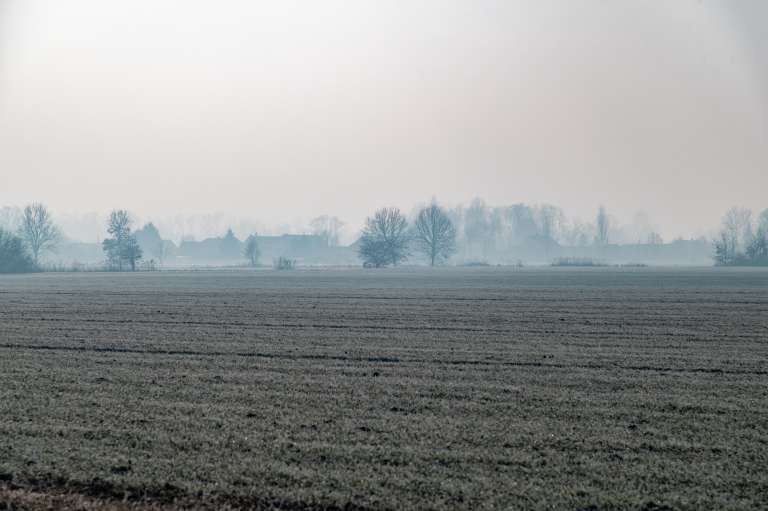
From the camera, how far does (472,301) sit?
3556 centimetres

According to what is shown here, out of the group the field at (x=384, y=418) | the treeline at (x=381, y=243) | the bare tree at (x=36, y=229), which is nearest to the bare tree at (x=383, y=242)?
the treeline at (x=381, y=243)

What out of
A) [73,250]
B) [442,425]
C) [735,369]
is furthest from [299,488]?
[73,250]

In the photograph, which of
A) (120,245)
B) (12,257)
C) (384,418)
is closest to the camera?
(384,418)

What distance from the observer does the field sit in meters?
7.46

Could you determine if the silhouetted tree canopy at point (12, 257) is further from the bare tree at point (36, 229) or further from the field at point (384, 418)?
the field at point (384, 418)

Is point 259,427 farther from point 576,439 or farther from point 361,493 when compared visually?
point 576,439

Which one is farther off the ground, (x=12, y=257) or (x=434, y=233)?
(x=434, y=233)

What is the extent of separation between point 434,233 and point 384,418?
124840 millimetres

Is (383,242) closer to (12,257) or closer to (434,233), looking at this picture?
(434,233)

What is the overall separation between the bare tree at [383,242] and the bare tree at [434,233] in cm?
470

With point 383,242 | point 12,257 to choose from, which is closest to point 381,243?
point 383,242

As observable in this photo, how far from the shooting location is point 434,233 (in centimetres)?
13462

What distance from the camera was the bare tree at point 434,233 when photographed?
13400 centimetres

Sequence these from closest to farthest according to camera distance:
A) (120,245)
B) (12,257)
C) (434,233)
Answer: (12,257) < (120,245) < (434,233)
